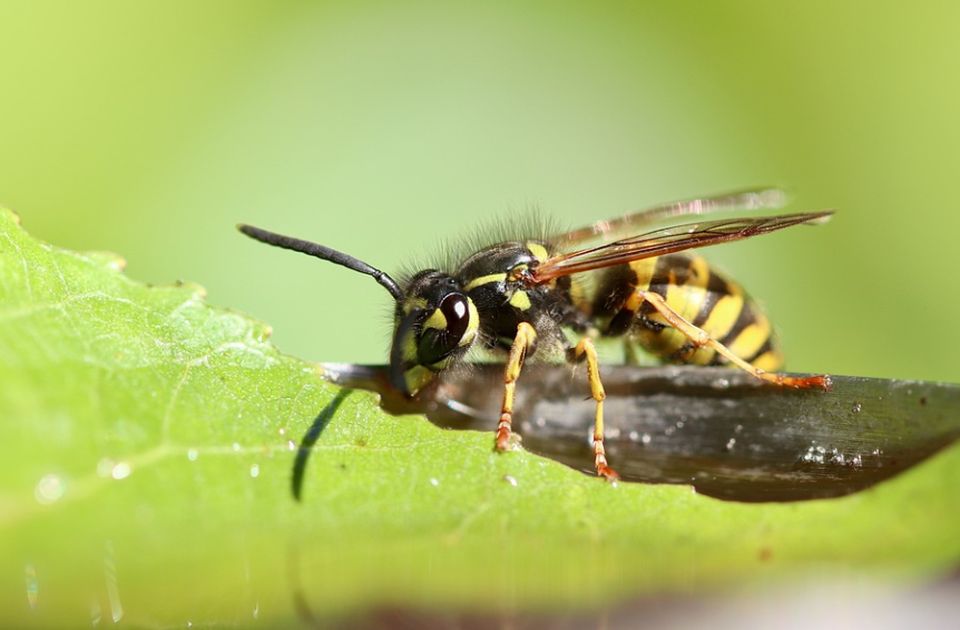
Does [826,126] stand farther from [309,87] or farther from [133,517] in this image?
[133,517]

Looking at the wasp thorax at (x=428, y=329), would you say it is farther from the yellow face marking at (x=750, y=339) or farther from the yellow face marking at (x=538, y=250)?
the yellow face marking at (x=750, y=339)

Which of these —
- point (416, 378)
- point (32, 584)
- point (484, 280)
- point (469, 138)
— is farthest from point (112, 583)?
point (469, 138)

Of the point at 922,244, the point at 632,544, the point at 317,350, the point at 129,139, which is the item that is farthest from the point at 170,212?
the point at 922,244

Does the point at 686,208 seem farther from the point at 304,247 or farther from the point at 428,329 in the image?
the point at 304,247

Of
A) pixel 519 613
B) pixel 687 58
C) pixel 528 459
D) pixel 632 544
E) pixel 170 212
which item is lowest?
pixel 519 613

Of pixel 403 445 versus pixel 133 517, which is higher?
pixel 403 445

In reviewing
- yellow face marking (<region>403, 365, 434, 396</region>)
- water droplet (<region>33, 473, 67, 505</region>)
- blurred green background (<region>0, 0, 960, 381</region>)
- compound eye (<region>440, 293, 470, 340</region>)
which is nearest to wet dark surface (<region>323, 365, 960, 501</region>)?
yellow face marking (<region>403, 365, 434, 396</region>)
